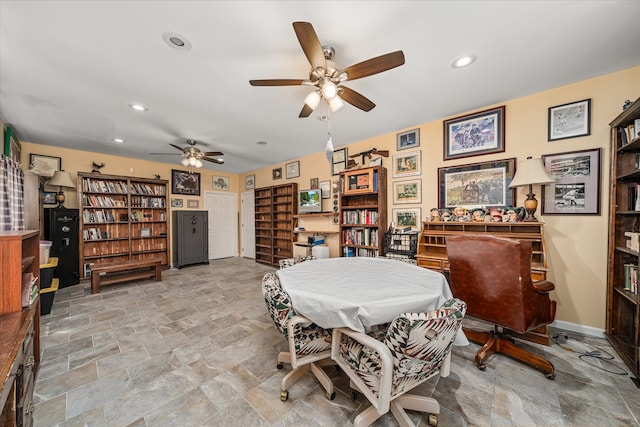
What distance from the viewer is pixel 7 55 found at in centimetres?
182

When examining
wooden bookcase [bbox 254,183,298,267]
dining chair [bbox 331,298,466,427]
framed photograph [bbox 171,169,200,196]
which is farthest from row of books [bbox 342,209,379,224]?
framed photograph [bbox 171,169,200,196]

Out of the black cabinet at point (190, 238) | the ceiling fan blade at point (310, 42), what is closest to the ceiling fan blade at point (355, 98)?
the ceiling fan blade at point (310, 42)

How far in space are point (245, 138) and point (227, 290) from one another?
262 cm

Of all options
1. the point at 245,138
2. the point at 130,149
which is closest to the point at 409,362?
the point at 245,138

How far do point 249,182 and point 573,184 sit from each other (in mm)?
6327

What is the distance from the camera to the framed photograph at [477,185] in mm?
2656

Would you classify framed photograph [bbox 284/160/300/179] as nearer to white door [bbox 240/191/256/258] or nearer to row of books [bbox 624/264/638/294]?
white door [bbox 240/191/256/258]

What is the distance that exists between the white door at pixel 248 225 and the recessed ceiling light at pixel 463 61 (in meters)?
5.34

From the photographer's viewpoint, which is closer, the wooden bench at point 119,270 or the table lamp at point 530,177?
the table lamp at point 530,177

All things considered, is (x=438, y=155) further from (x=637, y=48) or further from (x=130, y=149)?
(x=130, y=149)

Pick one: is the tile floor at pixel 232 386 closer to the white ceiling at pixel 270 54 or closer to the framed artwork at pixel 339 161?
the white ceiling at pixel 270 54

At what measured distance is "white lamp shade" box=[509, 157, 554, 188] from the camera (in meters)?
2.26

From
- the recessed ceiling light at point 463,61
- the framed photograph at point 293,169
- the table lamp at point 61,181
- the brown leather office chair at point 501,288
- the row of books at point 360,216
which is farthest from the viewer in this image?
the framed photograph at point 293,169

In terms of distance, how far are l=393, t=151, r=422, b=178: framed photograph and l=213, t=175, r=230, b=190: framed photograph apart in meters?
4.98
